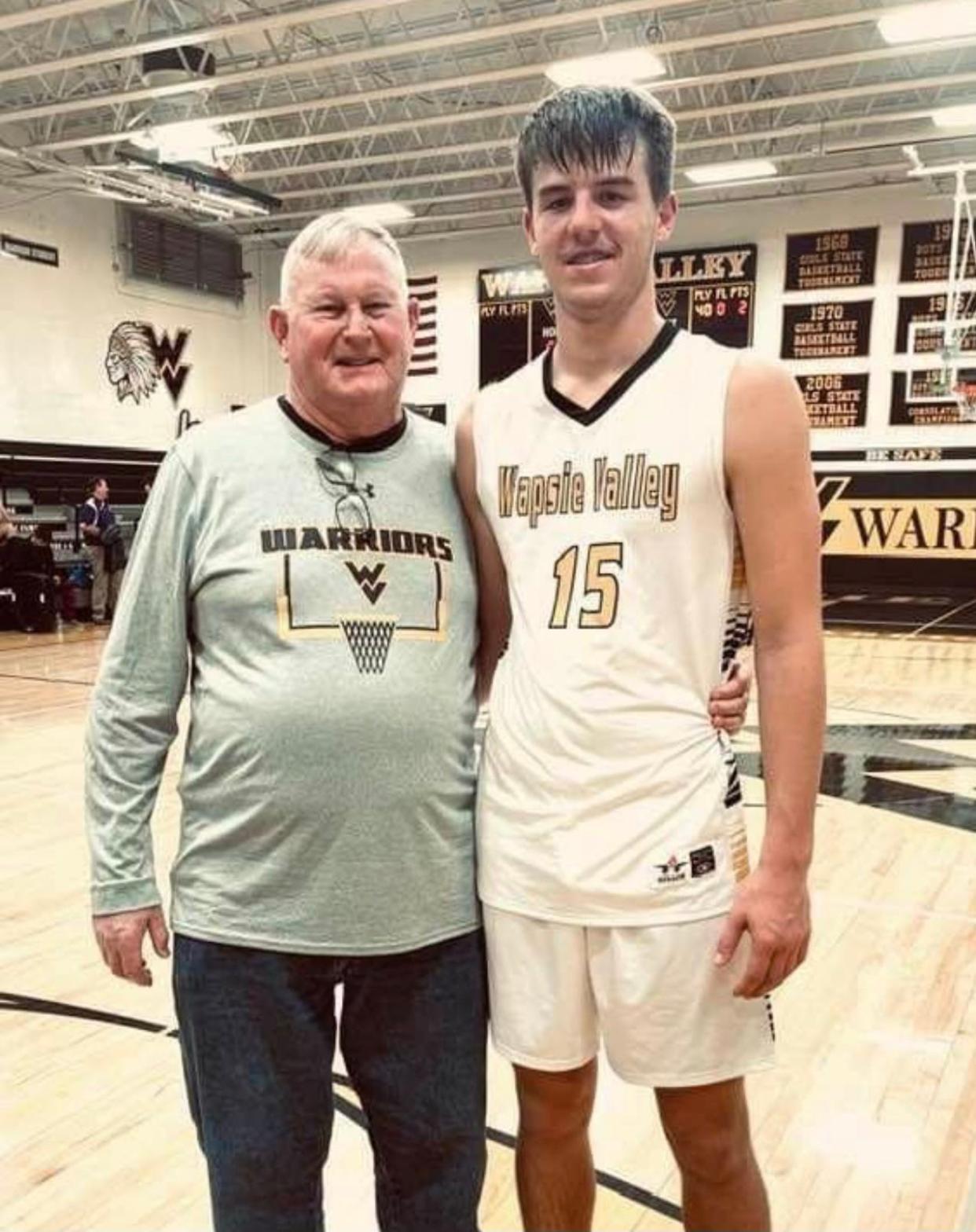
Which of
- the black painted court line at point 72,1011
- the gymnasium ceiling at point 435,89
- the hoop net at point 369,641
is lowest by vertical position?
the black painted court line at point 72,1011

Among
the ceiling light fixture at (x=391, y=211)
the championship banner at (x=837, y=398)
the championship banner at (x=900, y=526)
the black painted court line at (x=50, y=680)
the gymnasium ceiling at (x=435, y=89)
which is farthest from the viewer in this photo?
the ceiling light fixture at (x=391, y=211)

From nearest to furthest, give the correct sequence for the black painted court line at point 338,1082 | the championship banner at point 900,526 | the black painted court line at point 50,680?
the black painted court line at point 338,1082
the black painted court line at point 50,680
the championship banner at point 900,526

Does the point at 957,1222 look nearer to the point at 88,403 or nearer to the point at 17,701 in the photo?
the point at 17,701

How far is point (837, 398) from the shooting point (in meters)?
13.9

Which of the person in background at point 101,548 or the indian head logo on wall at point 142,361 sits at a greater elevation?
the indian head logo on wall at point 142,361

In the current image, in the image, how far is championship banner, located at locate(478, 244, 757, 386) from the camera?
14.1m

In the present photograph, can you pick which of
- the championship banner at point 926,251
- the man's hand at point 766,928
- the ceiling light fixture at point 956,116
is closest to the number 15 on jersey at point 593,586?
the man's hand at point 766,928

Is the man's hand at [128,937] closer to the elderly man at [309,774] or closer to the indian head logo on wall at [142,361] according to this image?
the elderly man at [309,774]

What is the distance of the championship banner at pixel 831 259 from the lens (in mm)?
13547

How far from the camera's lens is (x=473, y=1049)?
1521 millimetres

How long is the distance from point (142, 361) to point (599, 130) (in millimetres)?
14777

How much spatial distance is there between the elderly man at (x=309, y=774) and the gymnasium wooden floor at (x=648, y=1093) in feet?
2.40

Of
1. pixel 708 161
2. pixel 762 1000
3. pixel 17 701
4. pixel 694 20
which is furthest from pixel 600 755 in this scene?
pixel 708 161

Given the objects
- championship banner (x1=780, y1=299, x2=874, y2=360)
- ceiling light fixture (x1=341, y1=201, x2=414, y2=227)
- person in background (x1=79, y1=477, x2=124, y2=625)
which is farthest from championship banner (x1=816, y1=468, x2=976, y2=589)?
person in background (x1=79, y1=477, x2=124, y2=625)
